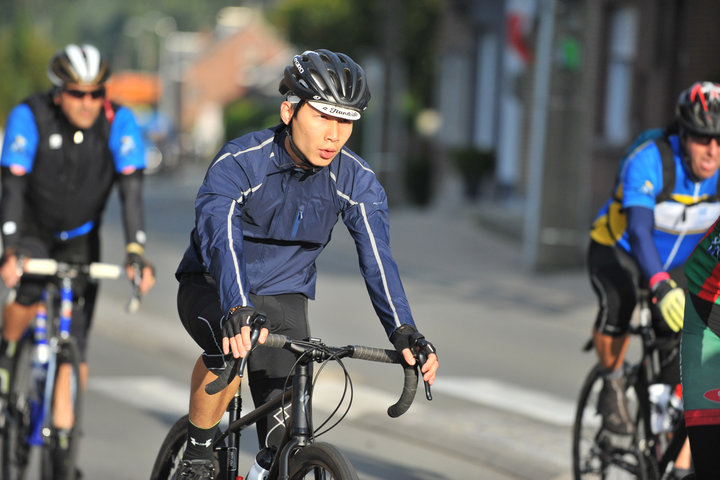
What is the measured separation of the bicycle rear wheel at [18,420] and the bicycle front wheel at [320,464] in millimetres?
2374

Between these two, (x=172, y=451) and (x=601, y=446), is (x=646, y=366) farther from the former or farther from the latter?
(x=172, y=451)

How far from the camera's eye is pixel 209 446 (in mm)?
4027

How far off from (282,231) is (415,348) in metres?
0.67

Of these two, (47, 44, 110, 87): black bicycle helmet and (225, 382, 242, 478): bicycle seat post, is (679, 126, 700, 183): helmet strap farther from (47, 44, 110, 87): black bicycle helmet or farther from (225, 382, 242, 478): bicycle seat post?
(47, 44, 110, 87): black bicycle helmet

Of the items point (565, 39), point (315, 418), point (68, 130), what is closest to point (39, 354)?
point (68, 130)

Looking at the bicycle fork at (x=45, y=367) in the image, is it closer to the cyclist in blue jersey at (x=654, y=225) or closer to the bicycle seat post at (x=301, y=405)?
the bicycle seat post at (x=301, y=405)

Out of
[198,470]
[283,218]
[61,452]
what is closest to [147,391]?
[61,452]

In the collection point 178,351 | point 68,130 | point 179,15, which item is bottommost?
point 179,15

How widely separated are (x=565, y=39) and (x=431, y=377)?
1040 cm

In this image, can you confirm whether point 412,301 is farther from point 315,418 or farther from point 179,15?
point 179,15

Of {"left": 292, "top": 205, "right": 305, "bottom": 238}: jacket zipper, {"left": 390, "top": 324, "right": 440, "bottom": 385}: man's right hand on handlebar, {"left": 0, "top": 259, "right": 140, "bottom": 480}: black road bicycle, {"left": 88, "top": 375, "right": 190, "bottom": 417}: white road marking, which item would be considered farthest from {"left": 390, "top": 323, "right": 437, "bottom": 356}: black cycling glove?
{"left": 88, "top": 375, "right": 190, "bottom": 417}: white road marking

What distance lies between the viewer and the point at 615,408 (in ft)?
16.9

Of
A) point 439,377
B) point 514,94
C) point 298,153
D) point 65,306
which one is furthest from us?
point 514,94

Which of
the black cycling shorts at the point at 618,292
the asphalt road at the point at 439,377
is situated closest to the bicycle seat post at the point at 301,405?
the asphalt road at the point at 439,377
